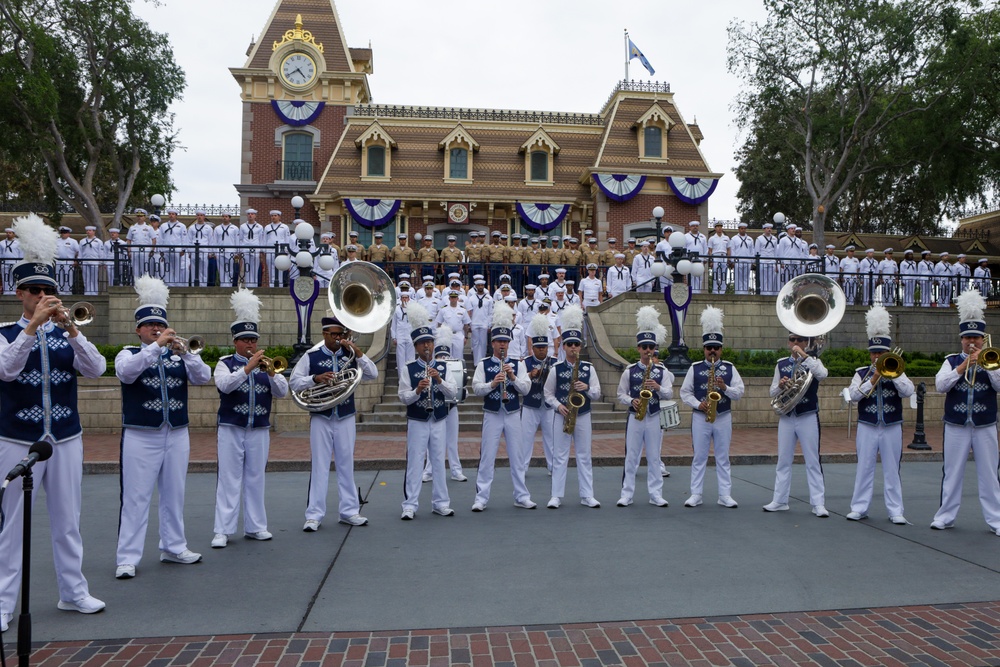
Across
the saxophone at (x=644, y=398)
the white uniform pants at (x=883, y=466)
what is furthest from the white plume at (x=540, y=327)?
the white uniform pants at (x=883, y=466)

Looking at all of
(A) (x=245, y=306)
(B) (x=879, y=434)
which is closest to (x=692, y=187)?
(B) (x=879, y=434)

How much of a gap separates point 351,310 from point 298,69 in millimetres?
25100

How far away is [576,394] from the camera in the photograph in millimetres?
9047

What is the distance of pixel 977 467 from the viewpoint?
7.93 meters

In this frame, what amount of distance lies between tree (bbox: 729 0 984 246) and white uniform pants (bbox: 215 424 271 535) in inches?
946

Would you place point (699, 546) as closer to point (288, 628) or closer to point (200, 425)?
point (288, 628)

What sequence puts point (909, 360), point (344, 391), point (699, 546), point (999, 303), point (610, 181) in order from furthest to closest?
1. point (610, 181)
2. point (999, 303)
3. point (909, 360)
4. point (344, 391)
5. point (699, 546)

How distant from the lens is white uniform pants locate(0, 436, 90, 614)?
5.07 meters

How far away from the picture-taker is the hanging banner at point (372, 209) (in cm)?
2725

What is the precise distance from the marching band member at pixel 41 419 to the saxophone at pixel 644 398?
19.9 feet

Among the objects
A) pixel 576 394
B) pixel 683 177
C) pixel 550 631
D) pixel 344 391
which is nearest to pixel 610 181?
pixel 683 177

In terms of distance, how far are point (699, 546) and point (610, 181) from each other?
22247mm

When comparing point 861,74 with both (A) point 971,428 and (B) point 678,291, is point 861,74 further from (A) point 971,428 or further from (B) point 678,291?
(A) point 971,428

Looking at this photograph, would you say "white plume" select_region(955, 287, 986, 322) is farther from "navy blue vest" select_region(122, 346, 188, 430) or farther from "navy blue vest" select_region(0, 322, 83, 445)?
"navy blue vest" select_region(0, 322, 83, 445)
